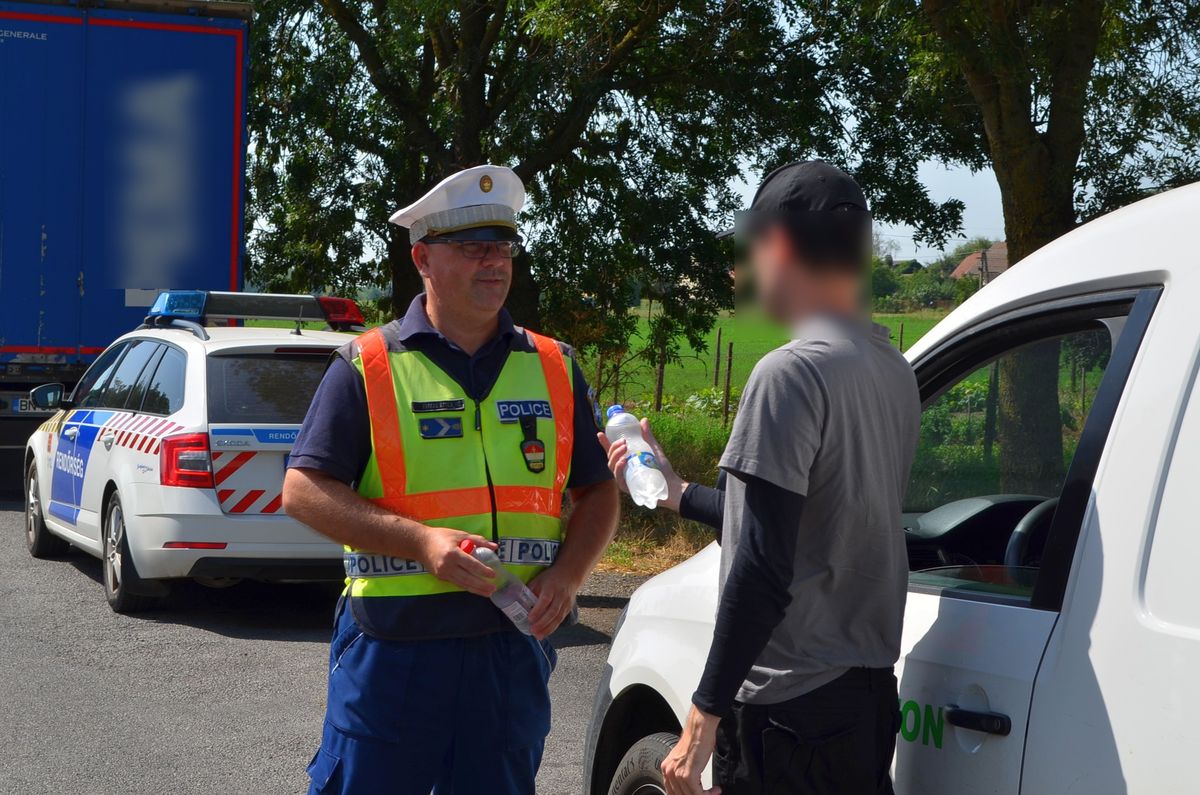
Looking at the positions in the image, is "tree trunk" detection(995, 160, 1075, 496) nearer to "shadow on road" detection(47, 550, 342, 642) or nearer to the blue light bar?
"shadow on road" detection(47, 550, 342, 642)

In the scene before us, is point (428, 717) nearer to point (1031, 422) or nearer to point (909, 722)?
point (909, 722)

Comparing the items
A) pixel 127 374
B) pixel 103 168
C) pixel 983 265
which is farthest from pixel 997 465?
pixel 103 168

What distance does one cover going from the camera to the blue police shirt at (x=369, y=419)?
3.08 meters

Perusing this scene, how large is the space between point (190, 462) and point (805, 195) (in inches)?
219

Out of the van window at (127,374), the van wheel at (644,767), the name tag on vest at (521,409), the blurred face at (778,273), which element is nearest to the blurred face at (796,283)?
the blurred face at (778,273)

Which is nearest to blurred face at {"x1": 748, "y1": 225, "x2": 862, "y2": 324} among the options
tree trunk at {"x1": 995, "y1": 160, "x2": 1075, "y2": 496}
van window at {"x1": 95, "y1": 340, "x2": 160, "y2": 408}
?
tree trunk at {"x1": 995, "y1": 160, "x2": 1075, "y2": 496}

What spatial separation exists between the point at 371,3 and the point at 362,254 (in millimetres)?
2972

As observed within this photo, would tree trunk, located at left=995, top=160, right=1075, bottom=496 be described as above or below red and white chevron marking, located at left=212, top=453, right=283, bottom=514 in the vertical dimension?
above

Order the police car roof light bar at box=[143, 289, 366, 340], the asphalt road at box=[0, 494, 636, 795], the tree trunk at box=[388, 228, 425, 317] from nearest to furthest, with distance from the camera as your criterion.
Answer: the asphalt road at box=[0, 494, 636, 795], the police car roof light bar at box=[143, 289, 366, 340], the tree trunk at box=[388, 228, 425, 317]

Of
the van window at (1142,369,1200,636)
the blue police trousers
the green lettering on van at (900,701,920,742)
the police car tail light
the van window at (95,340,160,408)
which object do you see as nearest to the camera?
the van window at (1142,369,1200,636)

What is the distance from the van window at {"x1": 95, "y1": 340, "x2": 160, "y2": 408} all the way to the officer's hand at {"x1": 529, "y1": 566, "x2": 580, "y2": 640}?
595 cm

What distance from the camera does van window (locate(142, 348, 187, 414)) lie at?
7816 mm

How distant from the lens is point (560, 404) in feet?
11.0

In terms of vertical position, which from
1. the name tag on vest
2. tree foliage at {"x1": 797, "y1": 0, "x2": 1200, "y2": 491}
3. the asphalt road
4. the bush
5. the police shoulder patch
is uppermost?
tree foliage at {"x1": 797, "y1": 0, "x2": 1200, "y2": 491}
